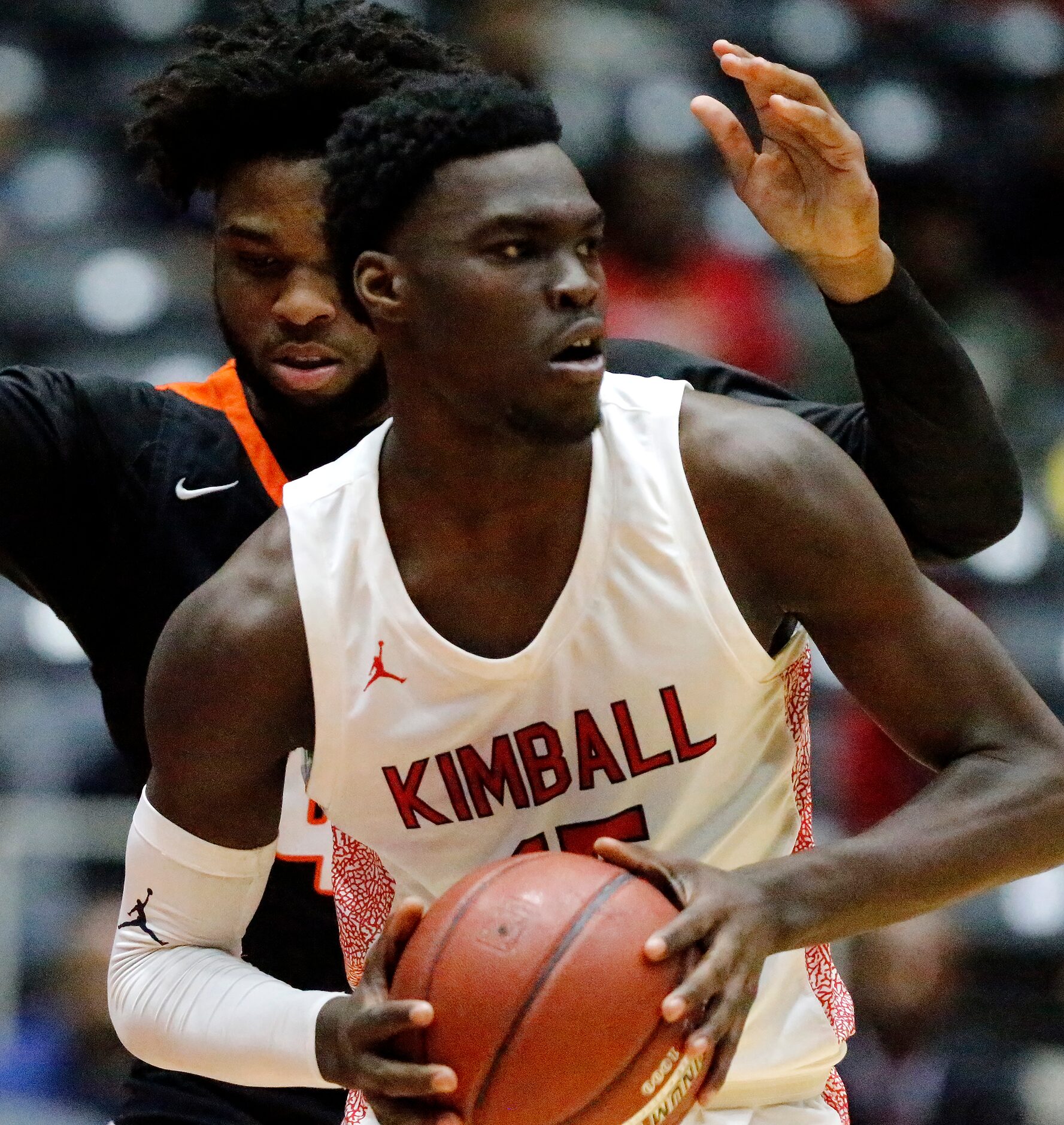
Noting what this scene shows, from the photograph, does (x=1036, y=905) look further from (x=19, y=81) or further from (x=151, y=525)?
(x=19, y=81)

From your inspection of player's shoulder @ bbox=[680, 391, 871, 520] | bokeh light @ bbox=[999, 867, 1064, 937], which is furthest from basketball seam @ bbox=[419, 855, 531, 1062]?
bokeh light @ bbox=[999, 867, 1064, 937]

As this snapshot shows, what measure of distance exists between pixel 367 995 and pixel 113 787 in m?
3.07

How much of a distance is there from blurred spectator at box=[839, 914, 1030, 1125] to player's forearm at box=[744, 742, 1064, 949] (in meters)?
2.47

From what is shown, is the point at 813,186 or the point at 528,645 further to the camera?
the point at 813,186

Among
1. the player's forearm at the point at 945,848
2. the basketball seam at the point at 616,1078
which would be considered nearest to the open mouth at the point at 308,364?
the player's forearm at the point at 945,848

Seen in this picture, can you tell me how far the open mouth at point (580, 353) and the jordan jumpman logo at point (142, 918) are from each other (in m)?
0.97

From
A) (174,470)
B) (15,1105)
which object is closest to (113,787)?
(15,1105)

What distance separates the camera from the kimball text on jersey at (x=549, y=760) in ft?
8.50

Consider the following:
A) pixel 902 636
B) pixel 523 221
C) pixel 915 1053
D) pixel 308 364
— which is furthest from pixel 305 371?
pixel 915 1053

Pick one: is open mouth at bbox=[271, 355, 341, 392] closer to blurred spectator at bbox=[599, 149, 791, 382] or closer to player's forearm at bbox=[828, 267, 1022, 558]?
player's forearm at bbox=[828, 267, 1022, 558]

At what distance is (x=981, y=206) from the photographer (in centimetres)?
637

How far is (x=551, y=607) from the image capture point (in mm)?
2602

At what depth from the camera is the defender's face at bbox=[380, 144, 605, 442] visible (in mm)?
Answer: 2426

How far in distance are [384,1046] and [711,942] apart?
400mm
